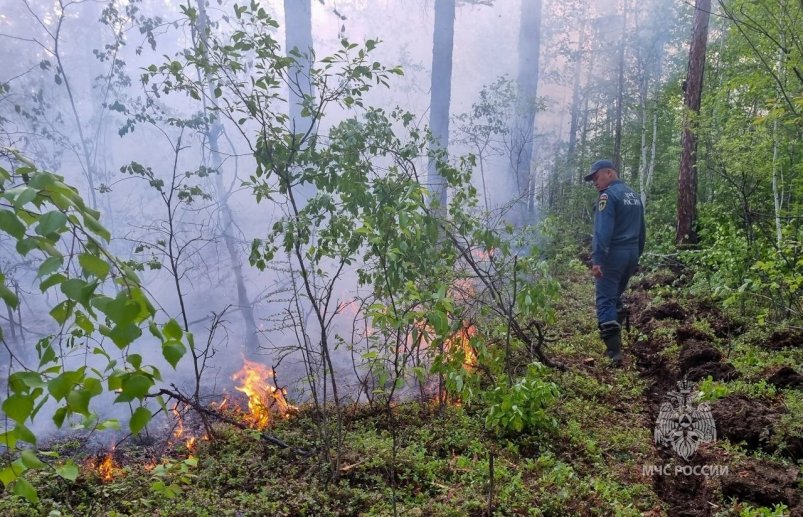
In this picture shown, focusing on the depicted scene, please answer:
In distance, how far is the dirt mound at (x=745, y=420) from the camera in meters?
3.39

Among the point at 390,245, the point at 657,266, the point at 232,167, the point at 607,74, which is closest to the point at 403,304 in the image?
the point at 390,245

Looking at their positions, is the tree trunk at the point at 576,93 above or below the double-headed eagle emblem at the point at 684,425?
above

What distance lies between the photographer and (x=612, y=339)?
5672 millimetres

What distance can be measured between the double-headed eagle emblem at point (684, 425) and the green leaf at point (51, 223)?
4086 mm

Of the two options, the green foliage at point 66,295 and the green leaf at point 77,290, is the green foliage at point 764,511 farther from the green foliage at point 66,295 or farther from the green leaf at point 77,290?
the green leaf at point 77,290

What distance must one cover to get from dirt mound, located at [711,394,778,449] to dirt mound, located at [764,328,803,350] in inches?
65.9

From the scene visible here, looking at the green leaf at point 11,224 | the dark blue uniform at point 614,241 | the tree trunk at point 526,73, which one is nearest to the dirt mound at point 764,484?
the dark blue uniform at point 614,241

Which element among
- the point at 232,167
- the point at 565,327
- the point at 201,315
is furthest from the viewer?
the point at 232,167

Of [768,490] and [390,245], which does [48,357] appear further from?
[768,490]

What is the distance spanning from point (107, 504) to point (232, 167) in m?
16.7

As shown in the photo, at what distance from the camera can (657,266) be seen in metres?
9.39

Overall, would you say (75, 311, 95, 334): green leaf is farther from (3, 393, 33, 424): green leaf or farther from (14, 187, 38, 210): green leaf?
(14, 187, 38, 210): green leaf

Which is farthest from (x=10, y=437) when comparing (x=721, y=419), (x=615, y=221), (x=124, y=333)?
(x=615, y=221)

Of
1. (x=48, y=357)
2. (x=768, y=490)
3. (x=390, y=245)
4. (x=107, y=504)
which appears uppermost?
(x=390, y=245)
